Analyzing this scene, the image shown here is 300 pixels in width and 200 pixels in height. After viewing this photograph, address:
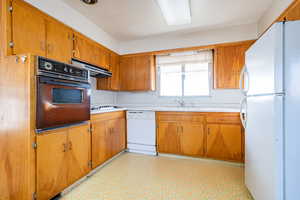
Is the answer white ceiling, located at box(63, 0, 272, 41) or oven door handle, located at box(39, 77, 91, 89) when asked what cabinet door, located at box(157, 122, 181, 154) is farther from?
white ceiling, located at box(63, 0, 272, 41)

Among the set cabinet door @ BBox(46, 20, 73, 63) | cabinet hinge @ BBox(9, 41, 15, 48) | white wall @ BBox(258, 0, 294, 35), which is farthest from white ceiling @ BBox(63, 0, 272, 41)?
cabinet hinge @ BBox(9, 41, 15, 48)

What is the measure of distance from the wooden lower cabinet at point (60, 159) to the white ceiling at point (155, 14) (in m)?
1.79

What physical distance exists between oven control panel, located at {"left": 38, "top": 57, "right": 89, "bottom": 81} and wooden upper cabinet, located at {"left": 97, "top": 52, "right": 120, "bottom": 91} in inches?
47.7

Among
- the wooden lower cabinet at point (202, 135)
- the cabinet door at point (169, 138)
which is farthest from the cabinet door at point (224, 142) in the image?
the cabinet door at point (169, 138)

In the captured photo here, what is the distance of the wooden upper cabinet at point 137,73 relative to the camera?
342 centimetres

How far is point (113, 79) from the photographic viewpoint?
132 inches

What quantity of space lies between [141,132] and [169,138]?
0.59 m

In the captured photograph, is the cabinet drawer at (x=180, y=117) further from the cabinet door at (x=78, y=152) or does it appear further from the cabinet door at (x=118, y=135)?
the cabinet door at (x=78, y=152)

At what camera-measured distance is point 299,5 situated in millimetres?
1602

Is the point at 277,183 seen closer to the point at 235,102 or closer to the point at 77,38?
the point at 235,102

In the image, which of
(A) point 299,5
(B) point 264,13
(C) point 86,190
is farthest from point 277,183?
(B) point 264,13

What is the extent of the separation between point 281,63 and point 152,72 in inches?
99.6

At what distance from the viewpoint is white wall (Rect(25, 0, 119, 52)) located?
74.2 inches

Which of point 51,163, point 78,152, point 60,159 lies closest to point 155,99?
point 78,152
